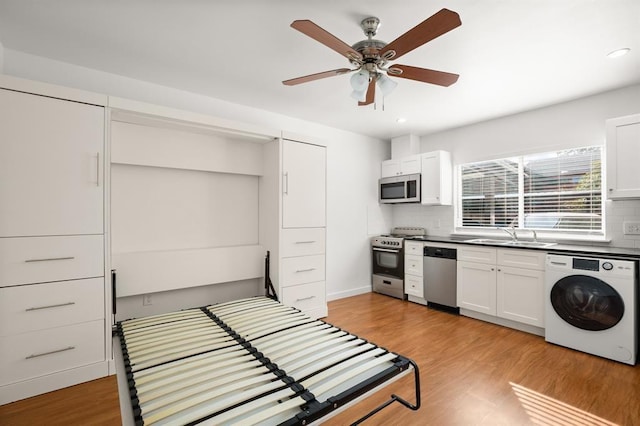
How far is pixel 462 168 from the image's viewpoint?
4648 millimetres

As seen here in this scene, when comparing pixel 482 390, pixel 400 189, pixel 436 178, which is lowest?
pixel 482 390

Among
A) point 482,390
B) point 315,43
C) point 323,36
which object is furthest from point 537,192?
point 323,36

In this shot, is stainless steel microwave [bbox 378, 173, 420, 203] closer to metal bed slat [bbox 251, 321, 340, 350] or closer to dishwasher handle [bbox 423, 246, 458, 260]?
dishwasher handle [bbox 423, 246, 458, 260]

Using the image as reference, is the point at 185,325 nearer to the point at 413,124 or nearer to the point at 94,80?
the point at 94,80

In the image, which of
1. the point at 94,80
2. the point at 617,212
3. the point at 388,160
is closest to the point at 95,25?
the point at 94,80

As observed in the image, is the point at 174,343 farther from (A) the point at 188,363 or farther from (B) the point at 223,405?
(B) the point at 223,405

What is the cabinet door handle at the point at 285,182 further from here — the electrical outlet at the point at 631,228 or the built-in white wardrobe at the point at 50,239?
the electrical outlet at the point at 631,228

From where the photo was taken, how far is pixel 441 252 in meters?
4.05

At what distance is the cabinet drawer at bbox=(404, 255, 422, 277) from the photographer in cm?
429

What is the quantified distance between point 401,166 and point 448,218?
1.11 metres

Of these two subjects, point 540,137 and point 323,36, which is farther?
point 540,137

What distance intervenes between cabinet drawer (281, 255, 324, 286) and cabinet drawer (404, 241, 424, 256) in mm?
1516

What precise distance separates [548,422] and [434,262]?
2.34m

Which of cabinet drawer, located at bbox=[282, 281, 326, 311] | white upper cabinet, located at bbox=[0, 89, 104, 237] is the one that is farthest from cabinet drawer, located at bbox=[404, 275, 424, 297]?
white upper cabinet, located at bbox=[0, 89, 104, 237]
